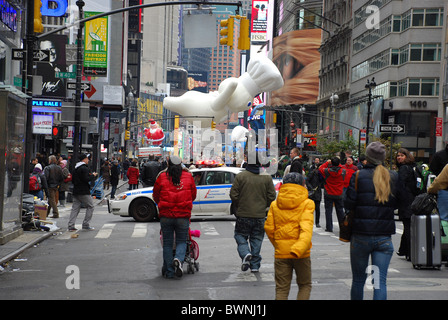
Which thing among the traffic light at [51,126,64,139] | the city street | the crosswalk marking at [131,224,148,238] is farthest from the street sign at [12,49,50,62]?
the traffic light at [51,126,64,139]

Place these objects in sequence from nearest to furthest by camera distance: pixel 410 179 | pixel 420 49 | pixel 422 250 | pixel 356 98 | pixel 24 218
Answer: pixel 422 250 → pixel 410 179 → pixel 24 218 → pixel 420 49 → pixel 356 98

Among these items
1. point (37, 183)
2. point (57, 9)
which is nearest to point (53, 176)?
point (37, 183)

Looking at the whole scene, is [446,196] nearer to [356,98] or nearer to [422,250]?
[422,250]

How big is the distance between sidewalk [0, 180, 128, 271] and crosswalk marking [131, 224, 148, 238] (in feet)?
6.71

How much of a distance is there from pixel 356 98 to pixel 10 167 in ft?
194

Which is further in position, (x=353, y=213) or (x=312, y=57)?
(x=312, y=57)

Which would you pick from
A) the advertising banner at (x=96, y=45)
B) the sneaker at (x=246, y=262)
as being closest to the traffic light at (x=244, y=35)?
the sneaker at (x=246, y=262)

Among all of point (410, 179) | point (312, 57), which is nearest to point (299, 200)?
point (410, 179)

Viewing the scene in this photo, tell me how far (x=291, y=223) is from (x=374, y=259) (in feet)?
3.00

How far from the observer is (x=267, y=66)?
1097 inches

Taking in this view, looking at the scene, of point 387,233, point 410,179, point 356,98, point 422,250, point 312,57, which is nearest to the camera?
point 387,233

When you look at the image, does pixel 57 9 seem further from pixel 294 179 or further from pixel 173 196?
pixel 294 179

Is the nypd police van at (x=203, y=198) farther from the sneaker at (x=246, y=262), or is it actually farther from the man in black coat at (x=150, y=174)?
the sneaker at (x=246, y=262)

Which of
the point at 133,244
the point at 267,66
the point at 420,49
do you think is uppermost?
the point at 420,49
